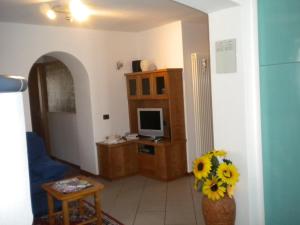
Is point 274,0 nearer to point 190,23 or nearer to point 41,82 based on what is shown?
point 190,23

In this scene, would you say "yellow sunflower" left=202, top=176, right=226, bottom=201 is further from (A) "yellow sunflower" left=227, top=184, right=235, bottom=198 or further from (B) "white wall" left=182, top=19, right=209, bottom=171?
(B) "white wall" left=182, top=19, right=209, bottom=171

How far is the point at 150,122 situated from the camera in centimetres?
510

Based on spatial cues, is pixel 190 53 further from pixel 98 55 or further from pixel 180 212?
pixel 180 212

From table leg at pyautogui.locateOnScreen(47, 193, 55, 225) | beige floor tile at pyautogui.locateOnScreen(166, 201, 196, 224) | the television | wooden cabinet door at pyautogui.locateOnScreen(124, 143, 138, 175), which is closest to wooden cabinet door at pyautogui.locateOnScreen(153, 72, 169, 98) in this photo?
the television

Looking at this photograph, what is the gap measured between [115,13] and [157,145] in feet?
6.86

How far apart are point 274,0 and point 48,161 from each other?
3.30m

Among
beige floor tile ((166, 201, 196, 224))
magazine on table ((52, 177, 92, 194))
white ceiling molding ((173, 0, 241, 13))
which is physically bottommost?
beige floor tile ((166, 201, 196, 224))

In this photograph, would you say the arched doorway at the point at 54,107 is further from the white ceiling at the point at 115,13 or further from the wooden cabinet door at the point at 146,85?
the white ceiling at the point at 115,13

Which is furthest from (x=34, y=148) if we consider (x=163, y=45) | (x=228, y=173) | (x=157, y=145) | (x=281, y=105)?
(x=281, y=105)

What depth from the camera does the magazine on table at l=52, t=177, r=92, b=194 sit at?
314 centimetres

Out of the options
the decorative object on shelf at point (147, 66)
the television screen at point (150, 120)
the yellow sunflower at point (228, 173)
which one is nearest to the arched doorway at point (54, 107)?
the television screen at point (150, 120)

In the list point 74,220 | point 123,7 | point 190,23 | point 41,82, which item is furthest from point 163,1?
point 41,82

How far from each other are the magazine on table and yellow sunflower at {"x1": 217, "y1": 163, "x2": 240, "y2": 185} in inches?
64.4

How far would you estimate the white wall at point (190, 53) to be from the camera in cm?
482
